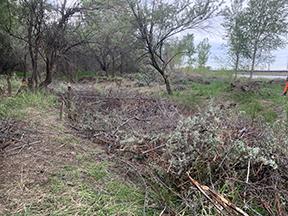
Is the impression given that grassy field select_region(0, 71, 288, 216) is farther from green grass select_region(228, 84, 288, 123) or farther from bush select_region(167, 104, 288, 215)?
green grass select_region(228, 84, 288, 123)

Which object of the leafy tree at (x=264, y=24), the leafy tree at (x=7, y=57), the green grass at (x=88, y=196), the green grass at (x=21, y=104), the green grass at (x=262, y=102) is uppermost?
the leafy tree at (x=264, y=24)

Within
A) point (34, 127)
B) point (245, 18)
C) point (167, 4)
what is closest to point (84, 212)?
point (34, 127)

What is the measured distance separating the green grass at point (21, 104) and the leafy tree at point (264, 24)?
1169cm

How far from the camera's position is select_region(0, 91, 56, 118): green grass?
5.17m

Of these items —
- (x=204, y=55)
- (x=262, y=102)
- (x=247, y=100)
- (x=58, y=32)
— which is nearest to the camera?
(x=262, y=102)

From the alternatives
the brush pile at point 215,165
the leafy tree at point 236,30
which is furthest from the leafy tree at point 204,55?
the brush pile at point 215,165

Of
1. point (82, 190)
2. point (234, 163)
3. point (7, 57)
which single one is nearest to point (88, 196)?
point (82, 190)

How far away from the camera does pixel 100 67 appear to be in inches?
896

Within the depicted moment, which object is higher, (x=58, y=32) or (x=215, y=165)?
(x=58, y=32)

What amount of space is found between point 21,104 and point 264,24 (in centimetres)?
1287

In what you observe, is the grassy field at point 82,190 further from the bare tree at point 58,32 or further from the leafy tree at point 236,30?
the leafy tree at point 236,30

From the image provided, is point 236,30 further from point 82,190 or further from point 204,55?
point 82,190

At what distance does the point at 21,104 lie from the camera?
6141 mm

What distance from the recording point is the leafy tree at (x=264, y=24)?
1452 cm
